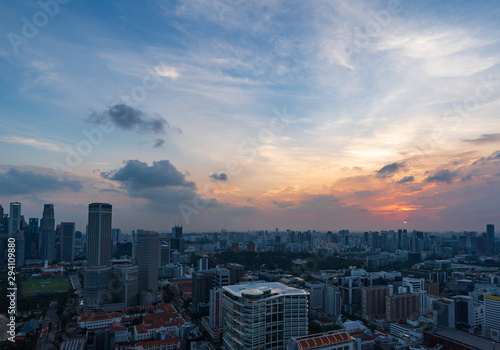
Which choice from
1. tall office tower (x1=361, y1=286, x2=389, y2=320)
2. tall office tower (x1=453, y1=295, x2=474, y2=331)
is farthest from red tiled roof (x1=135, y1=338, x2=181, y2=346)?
tall office tower (x1=453, y1=295, x2=474, y2=331)

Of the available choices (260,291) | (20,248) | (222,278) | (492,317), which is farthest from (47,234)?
(492,317)

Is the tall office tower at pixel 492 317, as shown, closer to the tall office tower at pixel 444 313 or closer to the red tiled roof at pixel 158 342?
the tall office tower at pixel 444 313

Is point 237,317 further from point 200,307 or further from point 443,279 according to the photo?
point 443,279

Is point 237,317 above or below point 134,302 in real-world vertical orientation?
above

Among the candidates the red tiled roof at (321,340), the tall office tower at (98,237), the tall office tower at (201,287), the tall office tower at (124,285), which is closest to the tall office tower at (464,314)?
the red tiled roof at (321,340)

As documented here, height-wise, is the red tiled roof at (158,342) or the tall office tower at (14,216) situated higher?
the tall office tower at (14,216)

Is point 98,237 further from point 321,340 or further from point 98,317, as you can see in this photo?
point 321,340

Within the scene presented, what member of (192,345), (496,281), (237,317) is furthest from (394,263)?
(237,317)
